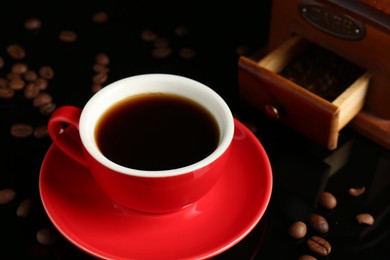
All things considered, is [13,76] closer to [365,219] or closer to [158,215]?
[158,215]

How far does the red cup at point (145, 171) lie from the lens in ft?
3.14

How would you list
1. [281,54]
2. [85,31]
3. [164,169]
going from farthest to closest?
[85,31] → [281,54] → [164,169]

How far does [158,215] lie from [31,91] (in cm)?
45

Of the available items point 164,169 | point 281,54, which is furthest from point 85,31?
point 164,169

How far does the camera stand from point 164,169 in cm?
101

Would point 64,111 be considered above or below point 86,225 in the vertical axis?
above

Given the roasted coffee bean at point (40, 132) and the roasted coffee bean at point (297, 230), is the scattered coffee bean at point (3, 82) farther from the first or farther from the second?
the roasted coffee bean at point (297, 230)

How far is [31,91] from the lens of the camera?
1.34m

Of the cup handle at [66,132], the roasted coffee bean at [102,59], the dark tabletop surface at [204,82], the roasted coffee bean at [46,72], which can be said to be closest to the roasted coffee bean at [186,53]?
the dark tabletop surface at [204,82]

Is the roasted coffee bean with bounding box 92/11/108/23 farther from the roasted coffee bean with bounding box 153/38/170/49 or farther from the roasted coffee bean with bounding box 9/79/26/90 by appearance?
the roasted coffee bean with bounding box 9/79/26/90

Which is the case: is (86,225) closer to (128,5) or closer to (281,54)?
(281,54)

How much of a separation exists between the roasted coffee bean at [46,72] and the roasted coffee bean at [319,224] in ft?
1.96

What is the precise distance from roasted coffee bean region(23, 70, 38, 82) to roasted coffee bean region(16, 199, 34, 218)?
32 centimetres

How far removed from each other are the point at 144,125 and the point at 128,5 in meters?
0.58
